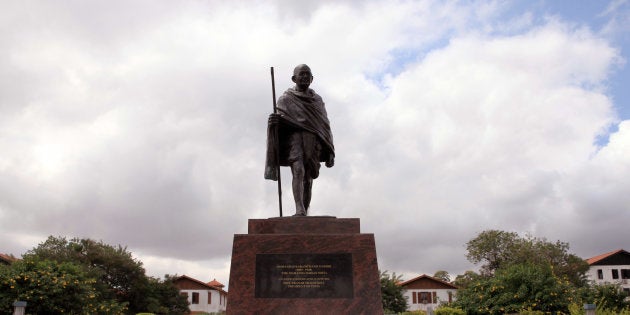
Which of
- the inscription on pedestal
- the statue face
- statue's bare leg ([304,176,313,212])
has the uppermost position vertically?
the statue face

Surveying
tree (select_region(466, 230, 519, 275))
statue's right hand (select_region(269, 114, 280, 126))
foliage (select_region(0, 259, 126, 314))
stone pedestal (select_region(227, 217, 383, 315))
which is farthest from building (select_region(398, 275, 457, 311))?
stone pedestal (select_region(227, 217, 383, 315))

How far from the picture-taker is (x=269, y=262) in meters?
7.51

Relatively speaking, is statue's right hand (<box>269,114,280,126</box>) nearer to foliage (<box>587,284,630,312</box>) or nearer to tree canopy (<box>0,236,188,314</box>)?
foliage (<box>587,284,630,312</box>)

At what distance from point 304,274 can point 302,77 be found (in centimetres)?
332

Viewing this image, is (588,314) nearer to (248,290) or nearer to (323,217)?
(323,217)

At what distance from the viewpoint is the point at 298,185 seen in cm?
845

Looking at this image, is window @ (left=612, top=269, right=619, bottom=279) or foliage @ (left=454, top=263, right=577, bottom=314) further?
window @ (left=612, top=269, right=619, bottom=279)

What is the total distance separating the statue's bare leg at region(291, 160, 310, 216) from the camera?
8.30 m

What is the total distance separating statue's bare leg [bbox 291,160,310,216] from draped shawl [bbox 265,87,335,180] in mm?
405

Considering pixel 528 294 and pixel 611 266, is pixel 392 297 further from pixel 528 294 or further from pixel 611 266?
pixel 611 266

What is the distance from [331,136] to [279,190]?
129cm

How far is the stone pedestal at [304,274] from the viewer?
23.7 ft

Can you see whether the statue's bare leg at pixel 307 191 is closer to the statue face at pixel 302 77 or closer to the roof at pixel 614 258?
the statue face at pixel 302 77

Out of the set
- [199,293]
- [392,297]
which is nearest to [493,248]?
[392,297]
